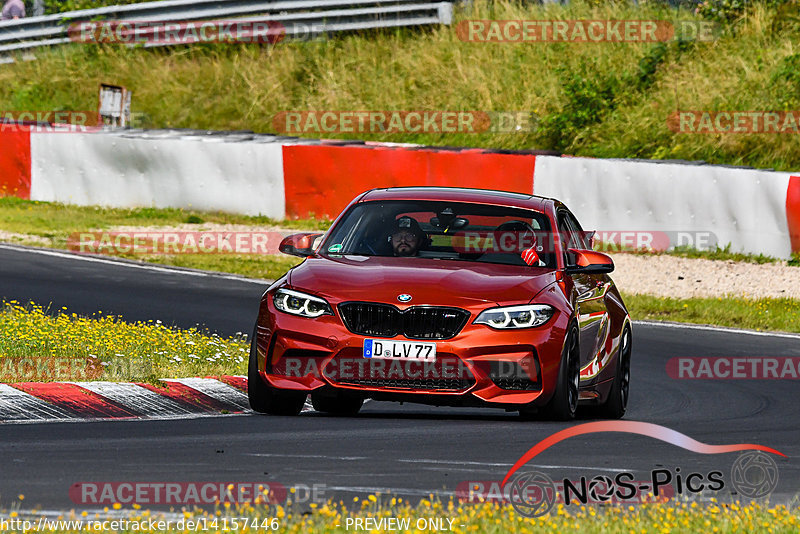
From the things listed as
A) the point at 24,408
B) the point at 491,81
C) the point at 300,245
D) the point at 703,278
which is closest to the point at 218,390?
the point at 300,245

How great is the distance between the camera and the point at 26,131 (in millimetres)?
23312

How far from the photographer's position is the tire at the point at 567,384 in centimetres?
850

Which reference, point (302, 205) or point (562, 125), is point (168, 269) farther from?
point (562, 125)

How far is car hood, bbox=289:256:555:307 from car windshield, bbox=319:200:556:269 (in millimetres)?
309

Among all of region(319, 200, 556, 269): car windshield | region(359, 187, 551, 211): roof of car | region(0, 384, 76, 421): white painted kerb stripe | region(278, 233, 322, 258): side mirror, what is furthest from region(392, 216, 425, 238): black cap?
region(0, 384, 76, 421): white painted kerb stripe

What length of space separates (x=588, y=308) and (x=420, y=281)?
142 centimetres

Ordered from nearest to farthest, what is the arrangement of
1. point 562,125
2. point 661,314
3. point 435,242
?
1. point 435,242
2. point 661,314
3. point 562,125

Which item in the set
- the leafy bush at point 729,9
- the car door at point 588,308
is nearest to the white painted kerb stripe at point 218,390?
the car door at point 588,308

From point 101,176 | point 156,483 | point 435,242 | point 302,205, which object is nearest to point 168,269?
point 302,205

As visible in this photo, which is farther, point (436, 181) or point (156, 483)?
point (436, 181)

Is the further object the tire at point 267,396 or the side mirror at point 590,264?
the side mirror at point 590,264

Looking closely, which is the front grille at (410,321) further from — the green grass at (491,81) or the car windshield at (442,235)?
the green grass at (491,81)

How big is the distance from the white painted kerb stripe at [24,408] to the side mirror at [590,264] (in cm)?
329

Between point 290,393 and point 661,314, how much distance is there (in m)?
8.56
